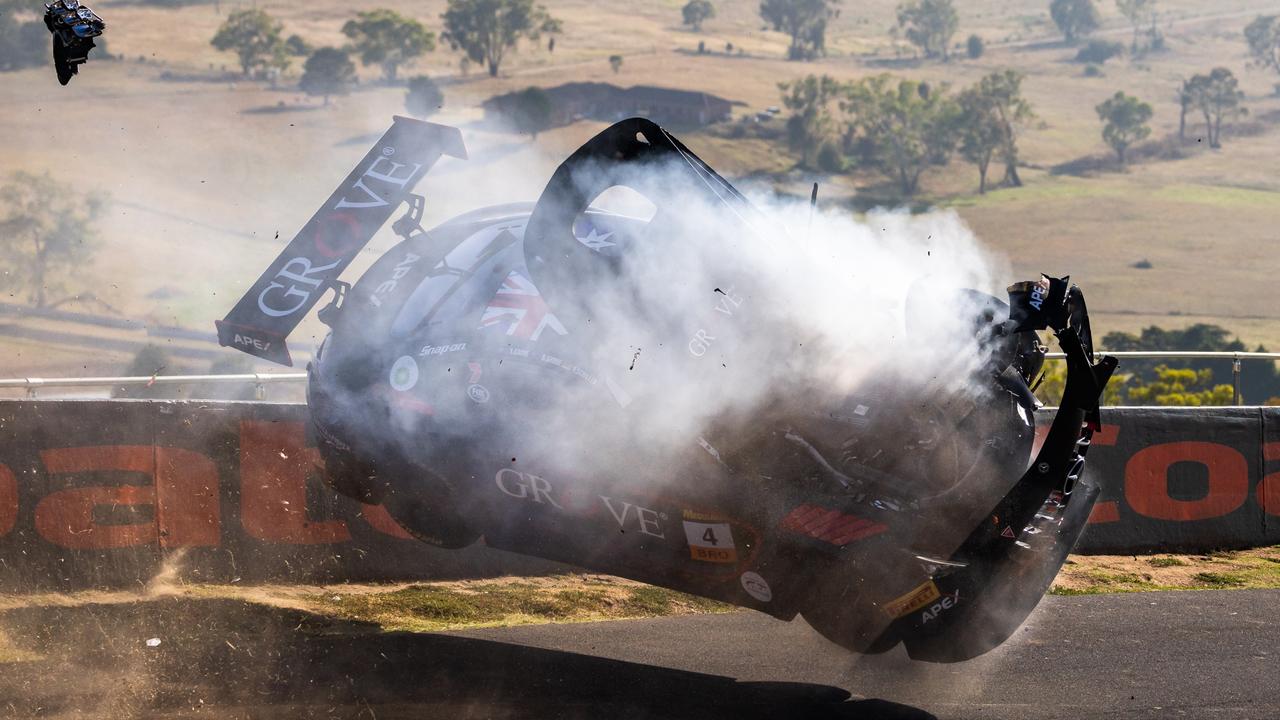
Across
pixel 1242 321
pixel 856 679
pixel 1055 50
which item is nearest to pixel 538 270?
pixel 856 679

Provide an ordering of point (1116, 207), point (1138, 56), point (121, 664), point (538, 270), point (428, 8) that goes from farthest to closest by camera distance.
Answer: point (1138, 56) < point (428, 8) < point (1116, 207) < point (121, 664) < point (538, 270)

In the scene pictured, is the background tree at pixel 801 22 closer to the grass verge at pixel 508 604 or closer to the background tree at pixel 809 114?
the background tree at pixel 809 114

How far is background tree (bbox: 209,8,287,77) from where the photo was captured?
239 ft

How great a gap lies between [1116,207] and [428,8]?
5729 cm

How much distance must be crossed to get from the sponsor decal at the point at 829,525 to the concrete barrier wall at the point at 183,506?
416cm

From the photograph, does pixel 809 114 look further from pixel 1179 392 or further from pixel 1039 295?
pixel 1039 295

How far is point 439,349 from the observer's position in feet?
21.0

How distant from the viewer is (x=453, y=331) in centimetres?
645

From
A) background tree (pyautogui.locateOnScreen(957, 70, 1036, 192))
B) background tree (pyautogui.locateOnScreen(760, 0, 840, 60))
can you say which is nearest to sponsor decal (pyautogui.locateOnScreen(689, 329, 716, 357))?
background tree (pyautogui.locateOnScreen(957, 70, 1036, 192))

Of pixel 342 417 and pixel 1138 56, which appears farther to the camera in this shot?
pixel 1138 56

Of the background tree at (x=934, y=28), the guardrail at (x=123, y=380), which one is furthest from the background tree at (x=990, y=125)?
the guardrail at (x=123, y=380)

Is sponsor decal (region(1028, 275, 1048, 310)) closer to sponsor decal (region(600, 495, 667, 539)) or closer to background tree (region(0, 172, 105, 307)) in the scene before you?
sponsor decal (region(600, 495, 667, 539))

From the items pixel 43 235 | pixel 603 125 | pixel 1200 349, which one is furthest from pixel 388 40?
pixel 1200 349

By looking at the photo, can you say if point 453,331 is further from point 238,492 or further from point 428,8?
point 428,8
